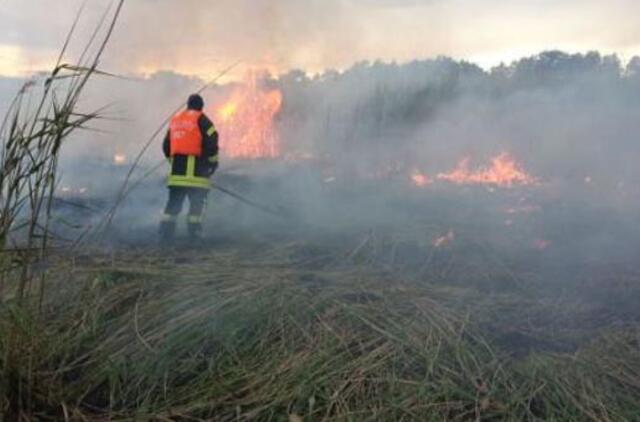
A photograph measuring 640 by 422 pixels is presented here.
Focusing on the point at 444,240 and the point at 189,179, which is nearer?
the point at 189,179

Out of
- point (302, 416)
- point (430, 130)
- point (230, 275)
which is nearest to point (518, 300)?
point (230, 275)

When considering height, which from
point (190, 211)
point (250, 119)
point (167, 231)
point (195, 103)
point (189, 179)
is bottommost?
point (167, 231)

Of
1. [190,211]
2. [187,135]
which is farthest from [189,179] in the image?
[187,135]

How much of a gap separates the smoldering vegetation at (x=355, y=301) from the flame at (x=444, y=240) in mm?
71

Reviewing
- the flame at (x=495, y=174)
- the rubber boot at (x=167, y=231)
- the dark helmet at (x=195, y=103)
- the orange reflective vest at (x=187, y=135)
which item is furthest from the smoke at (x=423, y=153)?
the dark helmet at (x=195, y=103)

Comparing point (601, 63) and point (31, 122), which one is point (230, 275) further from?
point (601, 63)

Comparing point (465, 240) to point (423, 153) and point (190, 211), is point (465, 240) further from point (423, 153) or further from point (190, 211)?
point (423, 153)

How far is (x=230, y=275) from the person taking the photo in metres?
5.11

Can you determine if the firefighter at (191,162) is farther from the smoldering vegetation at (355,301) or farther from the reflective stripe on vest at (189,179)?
the smoldering vegetation at (355,301)

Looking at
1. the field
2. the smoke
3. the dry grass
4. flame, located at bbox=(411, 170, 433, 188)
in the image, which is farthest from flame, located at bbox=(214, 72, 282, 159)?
the dry grass

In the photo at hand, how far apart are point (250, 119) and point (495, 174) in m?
9.16

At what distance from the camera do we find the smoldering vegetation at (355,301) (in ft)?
10.4

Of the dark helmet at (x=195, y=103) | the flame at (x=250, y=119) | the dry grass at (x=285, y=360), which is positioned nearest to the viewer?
the dry grass at (x=285, y=360)

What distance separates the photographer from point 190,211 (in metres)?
7.42
